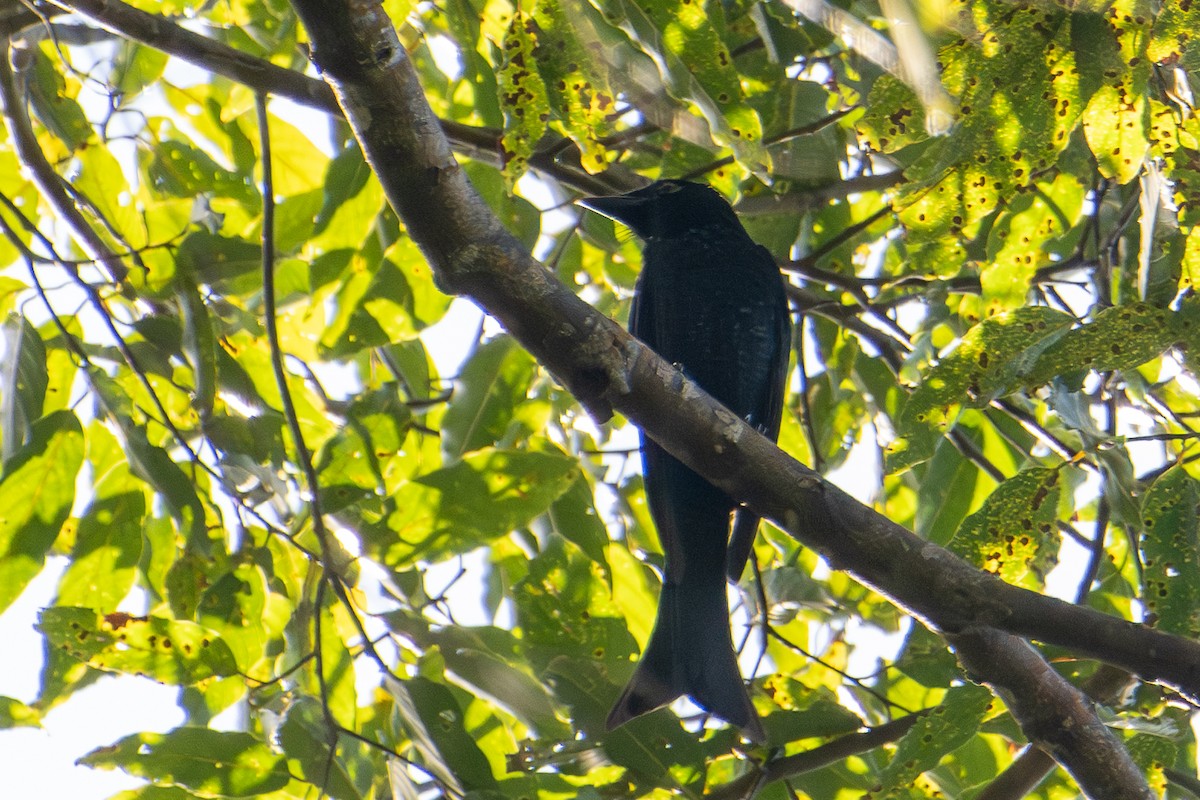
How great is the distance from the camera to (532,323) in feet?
5.87

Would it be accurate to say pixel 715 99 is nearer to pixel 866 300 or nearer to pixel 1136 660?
pixel 1136 660

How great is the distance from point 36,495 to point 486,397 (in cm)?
90

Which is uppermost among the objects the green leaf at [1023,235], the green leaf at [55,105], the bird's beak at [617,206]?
the bird's beak at [617,206]

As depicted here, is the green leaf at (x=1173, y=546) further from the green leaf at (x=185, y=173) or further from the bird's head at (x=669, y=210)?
the green leaf at (x=185, y=173)

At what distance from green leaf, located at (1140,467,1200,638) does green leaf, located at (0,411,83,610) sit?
6.44 feet

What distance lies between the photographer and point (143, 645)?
2082 mm

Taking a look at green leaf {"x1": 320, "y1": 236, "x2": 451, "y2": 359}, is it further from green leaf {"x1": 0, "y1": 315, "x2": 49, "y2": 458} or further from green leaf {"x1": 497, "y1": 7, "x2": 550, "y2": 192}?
green leaf {"x1": 497, "y1": 7, "x2": 550, "y2": 192}

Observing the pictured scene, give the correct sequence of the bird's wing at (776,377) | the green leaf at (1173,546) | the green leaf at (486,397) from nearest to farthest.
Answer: the green leaf at (1173,546), the green leaf at (486,397), the bird's wing at (776,377)

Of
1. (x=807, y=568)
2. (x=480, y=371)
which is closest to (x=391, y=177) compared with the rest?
(x=480, y=371)

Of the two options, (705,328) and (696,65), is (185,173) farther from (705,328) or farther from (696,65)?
(696,65)

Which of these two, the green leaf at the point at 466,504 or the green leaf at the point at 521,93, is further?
the green leaf at the point at 466,504

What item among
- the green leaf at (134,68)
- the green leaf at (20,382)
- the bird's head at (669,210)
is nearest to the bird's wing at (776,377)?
the bird's head at (669,210)

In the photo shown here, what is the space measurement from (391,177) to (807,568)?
2.03 m

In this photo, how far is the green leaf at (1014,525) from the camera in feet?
6.62
